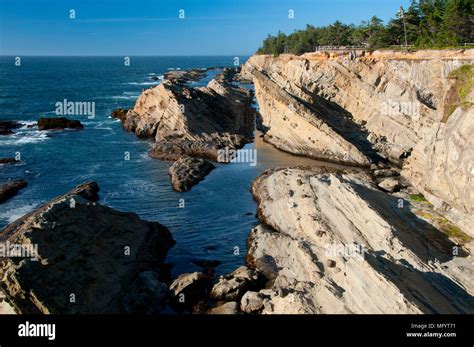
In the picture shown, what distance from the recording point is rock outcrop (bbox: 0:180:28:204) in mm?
37594

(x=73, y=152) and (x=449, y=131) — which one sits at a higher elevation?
Answer: (x=449, y=131)

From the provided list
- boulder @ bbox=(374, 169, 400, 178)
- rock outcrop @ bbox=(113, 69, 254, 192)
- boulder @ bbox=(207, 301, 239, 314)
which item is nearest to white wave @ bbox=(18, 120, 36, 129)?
rock outcrop @ bbox=(113, 69, 254, 192)

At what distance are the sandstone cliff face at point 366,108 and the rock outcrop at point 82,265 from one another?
2262 cm

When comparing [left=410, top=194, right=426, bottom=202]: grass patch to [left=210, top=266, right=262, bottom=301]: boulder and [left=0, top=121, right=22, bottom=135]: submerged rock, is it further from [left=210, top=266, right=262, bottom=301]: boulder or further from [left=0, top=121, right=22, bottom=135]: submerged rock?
[left=0, top=121, right=22, bottom=135]: submerged rock

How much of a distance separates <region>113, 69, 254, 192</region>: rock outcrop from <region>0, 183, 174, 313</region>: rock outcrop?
80.1ft

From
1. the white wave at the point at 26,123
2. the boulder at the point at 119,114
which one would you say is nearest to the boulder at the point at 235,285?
the white wave at the point at 26,123

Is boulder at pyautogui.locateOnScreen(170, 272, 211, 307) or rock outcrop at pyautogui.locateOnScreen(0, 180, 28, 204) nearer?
boulder at pyautogui.locateOnScreen(170, 272, 211, 307)

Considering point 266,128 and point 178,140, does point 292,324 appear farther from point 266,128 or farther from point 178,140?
point 266,128

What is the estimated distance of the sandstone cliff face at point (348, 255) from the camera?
60.7 ft

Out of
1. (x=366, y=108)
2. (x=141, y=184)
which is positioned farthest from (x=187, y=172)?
(x=366, y=108)

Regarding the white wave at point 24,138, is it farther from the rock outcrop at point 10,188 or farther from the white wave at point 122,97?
the white wave at point 122,97

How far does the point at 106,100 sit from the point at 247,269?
263 feet

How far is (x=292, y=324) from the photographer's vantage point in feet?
36.8

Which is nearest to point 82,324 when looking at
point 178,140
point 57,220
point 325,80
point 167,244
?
point 57,220
